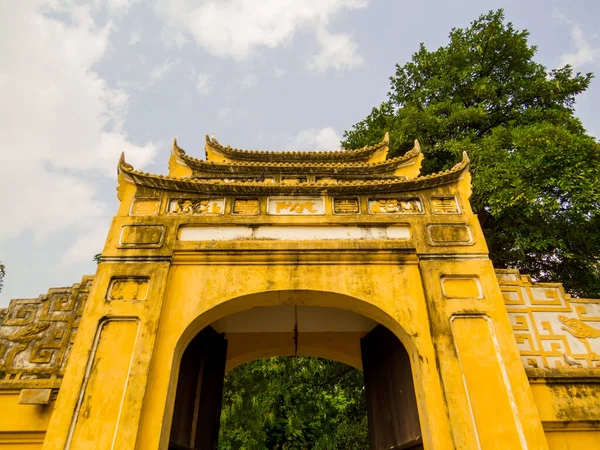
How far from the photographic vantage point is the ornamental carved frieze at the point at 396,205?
5.89m

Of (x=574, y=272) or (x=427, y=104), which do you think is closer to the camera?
(x=574, y=272)

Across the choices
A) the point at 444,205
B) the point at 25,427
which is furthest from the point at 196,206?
the point at 444,205

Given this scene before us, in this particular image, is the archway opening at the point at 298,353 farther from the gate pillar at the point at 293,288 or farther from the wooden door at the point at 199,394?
the gate pillar at the point at 293,288

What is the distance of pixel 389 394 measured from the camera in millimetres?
5621

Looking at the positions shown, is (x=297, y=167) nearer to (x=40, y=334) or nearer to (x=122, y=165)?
(x=122, y=165)

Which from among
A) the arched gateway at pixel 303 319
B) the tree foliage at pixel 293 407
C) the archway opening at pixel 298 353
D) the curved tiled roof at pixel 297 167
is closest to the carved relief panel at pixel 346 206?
the arched gateway at pixel 303 319

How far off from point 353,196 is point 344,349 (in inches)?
120

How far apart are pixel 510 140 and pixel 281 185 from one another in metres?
6.96

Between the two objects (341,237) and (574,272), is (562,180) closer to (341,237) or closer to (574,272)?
(574,272)

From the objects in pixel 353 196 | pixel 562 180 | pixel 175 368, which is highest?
pixel 562 180

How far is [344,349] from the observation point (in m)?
7.46

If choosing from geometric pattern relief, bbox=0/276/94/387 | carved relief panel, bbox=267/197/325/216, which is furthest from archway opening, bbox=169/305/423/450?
geometric pattern relief, bbox=0/276/94/387

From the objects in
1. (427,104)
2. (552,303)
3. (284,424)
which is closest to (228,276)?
(552,303)

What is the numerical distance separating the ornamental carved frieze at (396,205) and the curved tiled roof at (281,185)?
155 mm
